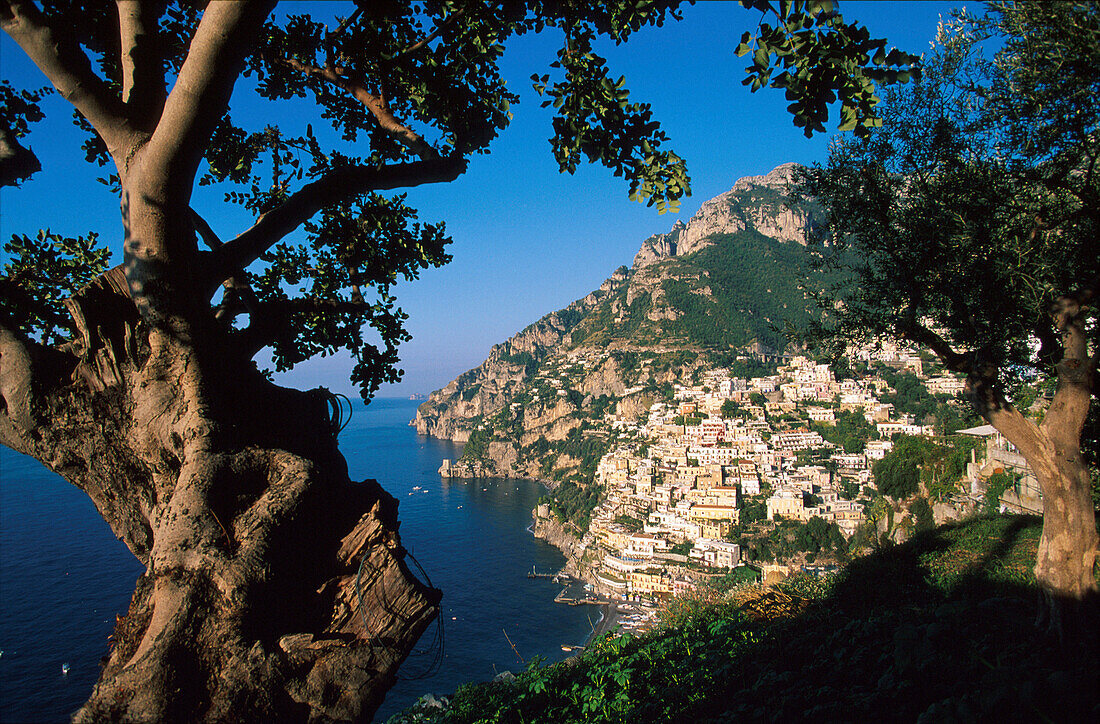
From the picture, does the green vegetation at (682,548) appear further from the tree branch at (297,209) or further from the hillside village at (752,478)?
the tree branch at (297,209)

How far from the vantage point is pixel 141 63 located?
2096 mm

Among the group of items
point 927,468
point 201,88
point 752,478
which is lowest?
point 752,478

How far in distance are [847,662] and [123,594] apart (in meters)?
32.1

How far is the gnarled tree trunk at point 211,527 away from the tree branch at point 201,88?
0.59 m

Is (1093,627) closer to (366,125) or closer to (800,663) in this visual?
(800,663)

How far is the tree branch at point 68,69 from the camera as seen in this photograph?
6.34 ft

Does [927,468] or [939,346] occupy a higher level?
[939,346]

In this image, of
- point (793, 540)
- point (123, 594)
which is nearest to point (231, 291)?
point (123, 594)

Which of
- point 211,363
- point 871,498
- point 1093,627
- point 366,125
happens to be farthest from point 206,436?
point 871,498

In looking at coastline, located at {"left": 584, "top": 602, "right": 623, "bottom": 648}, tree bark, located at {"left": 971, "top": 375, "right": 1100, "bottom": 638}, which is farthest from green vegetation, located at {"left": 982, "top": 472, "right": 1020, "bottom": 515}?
coastline, located at {"left": 584, "top": 602, "right": 623, "bottom": 648}

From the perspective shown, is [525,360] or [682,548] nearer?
[682,548]

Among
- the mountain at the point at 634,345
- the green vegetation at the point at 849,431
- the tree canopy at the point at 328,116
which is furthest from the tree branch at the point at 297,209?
the mountain at the point at 634,345

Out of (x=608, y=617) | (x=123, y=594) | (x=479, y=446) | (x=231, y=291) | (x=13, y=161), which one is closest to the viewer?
(x=13, y=161)

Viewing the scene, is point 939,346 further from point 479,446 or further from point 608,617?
point 479,446
